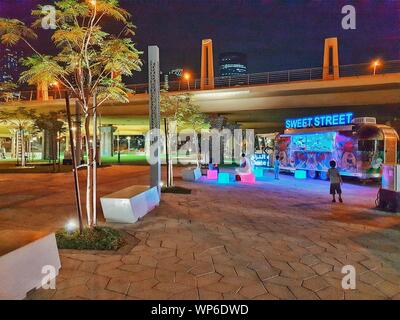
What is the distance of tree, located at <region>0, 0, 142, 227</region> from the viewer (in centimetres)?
635

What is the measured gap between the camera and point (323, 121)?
2028 cm

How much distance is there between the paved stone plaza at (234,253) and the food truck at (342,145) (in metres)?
6.74

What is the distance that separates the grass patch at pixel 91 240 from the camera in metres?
6.24

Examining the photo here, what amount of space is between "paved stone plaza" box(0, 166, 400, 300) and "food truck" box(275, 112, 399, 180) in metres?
6.74

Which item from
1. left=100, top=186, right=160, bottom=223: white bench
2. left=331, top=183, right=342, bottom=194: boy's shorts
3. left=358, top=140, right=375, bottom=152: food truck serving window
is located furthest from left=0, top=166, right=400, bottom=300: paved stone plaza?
left=358, top=140, right=375, bottom=152: food truck serving window

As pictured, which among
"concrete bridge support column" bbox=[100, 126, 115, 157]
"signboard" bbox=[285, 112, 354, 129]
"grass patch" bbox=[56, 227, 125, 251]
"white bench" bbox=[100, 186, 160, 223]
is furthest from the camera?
"concrete bridge support column" bbox=[100, 126, 115, 157]

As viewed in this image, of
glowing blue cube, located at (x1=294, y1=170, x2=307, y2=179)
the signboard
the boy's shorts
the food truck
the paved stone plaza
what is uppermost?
the signboard

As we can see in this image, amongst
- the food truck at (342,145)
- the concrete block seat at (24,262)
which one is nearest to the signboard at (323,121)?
the food truck at (342,145)

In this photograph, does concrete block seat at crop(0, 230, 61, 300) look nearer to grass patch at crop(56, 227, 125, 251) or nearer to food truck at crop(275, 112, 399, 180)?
grass patch at crop(56, 227, 125, 251)

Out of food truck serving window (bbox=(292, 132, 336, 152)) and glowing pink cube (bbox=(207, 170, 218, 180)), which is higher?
food truck serving window (bbox=(292, 132, 336, 152))

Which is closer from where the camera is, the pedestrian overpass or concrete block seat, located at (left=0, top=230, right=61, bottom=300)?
concrete block seat, located at (left=0, top=230, right=61, bottom=300)

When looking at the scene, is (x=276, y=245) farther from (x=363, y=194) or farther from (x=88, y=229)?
(x=363, y=194)

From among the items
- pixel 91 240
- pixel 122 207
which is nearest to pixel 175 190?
pixel 122 207

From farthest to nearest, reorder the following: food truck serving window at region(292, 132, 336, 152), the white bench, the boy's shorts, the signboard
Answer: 1. food truck serving window at region(292, 132, 336, 152)
2. the signboard
3. the boy's shorts
4. the white bench
